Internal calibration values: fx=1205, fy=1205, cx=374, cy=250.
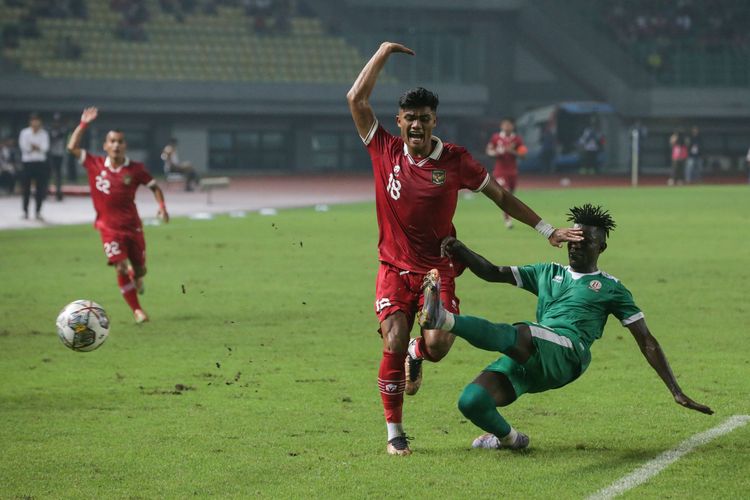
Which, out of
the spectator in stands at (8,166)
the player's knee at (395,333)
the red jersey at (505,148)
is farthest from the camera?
the spectator in stands at (8,166)

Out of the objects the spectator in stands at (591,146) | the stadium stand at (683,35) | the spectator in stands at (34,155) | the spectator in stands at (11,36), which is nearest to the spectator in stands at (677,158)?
the spectator in stands at (591,146)

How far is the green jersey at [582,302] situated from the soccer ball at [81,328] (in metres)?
3.66

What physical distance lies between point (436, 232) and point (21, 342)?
5.32 meters

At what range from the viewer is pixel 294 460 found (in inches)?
257

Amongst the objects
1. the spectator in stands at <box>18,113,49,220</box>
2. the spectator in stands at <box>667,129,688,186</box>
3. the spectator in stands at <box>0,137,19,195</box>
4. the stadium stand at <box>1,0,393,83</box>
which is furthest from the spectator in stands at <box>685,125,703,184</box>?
the spectator in stands at <box>18,113,49,220</box>

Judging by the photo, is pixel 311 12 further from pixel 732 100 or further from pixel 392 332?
pixel 392 332

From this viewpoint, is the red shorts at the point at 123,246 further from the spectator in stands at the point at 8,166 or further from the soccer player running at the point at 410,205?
the spectator in stands at the point at 8,166

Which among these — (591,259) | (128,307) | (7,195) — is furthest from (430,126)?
(7,195)

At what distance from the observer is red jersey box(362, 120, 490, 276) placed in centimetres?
695

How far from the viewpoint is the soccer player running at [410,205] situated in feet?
22.5

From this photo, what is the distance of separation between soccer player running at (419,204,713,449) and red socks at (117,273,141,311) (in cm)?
608

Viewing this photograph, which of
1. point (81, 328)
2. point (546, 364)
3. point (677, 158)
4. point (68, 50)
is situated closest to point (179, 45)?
point (68, 50)

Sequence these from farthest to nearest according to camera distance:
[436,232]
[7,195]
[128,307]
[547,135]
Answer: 1. [547,135]
2. [7,195]
3. [128,307]
4. [436,232]

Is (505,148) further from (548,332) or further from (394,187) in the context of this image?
(548,332)
